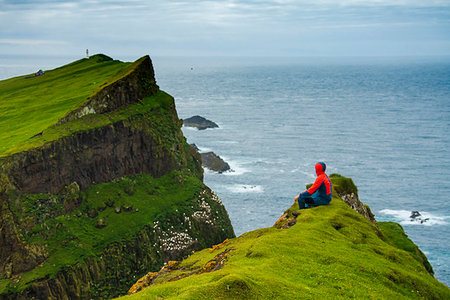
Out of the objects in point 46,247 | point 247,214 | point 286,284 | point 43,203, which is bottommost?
point 247,214

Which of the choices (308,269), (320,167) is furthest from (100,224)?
(308,269)

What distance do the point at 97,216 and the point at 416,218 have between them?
59275 millimetres

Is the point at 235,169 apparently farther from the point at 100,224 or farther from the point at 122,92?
the point at 100,224

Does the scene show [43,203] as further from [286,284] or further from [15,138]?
[286,284]

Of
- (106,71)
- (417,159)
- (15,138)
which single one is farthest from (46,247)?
(417,159)

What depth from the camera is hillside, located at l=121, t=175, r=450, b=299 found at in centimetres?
1659

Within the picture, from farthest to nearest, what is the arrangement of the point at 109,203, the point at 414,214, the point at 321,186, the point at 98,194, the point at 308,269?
the point at 414,214
the point at 98,194
the point at 109,203
the point at 321,186
the point at 308,269

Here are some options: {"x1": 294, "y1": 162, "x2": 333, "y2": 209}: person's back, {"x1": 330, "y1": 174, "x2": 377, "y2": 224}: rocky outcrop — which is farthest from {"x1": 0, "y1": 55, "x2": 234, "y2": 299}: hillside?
{"x1": 294, "y1": 162, "x2": 333, "y2": 209}: person's back

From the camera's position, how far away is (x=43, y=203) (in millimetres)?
44219

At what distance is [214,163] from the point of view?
368ft

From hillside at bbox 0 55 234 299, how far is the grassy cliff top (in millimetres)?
384

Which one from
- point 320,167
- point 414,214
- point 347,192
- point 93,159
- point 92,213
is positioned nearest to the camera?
point 320,167

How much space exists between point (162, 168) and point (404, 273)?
40180 mm

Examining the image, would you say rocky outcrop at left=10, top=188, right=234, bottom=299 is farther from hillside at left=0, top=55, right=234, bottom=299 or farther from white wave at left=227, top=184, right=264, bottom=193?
white wave at left=227, top=184, right=264, bottom=193
